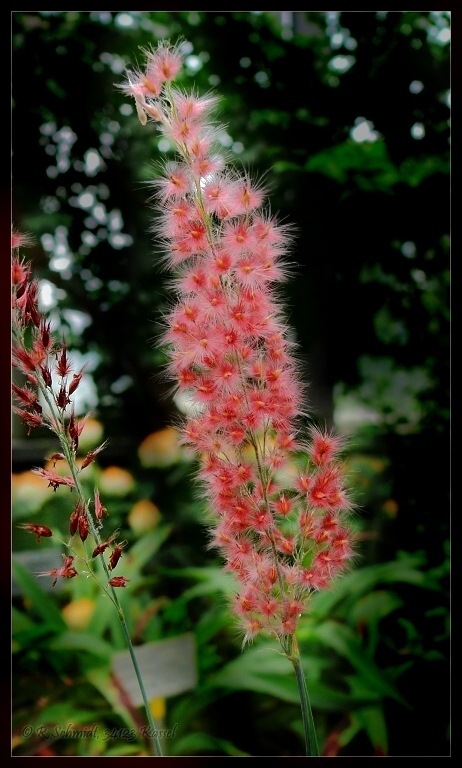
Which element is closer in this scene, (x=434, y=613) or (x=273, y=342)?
(x=273, y=342)

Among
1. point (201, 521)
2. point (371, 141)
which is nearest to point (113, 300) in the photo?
point (201, 521)

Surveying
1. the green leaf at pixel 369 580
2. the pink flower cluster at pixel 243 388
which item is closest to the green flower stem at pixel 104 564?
the pink flower cluster at pixel 243 388

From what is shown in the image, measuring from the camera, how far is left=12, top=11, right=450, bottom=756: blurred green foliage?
60.5 inches

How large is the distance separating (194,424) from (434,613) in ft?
2.38

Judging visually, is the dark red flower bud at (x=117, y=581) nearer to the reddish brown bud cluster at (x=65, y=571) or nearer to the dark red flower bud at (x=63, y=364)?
the reddish brown bud cluster at (x=65, y=571)

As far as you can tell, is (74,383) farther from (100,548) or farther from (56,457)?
(100,548)

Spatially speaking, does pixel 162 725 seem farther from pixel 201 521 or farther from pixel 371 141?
pixel 371 141

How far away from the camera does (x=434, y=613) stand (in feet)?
5.16

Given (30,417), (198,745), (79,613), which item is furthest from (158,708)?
(30,417)

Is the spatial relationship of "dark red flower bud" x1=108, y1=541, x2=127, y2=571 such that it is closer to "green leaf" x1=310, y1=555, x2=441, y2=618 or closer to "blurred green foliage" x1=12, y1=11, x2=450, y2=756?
"blurred green foliage" x1=12, y1=11, x2=450, y2=756

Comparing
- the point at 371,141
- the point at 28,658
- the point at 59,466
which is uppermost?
the point at 371,141

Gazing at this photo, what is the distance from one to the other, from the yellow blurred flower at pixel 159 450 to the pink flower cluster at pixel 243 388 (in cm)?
8

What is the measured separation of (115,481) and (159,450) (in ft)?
0.40

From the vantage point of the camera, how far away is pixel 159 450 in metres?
1.55
